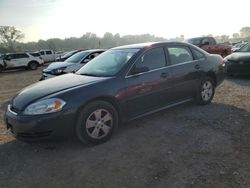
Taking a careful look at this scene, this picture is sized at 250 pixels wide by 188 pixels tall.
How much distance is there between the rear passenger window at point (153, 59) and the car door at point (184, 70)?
0.69 feet

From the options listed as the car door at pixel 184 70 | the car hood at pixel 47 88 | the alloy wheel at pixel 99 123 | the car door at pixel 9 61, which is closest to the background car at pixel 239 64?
the car door at pixel 184 70

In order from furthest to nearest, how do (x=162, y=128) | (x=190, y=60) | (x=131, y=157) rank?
(x=190, y=60) < (x=162, y=128) < (x=131, y=157)

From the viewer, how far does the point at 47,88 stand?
436 centimetres

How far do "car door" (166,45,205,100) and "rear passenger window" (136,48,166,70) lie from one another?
0.21 m

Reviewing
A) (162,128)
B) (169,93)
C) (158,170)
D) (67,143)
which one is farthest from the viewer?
(169,93)

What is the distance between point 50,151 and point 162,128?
199cm

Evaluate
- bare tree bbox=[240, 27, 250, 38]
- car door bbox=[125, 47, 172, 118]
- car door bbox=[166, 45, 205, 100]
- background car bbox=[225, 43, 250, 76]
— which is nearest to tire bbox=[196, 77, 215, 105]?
car door bbox=[166, 45, 205, 100]

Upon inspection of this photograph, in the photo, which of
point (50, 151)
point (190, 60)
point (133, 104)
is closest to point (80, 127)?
point (50, 151)

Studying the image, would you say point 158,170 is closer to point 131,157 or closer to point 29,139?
point 131,157

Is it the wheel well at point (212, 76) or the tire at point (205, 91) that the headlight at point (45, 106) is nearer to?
the tire at point (205, 91)

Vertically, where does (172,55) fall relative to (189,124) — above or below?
above

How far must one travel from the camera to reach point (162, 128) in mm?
4812

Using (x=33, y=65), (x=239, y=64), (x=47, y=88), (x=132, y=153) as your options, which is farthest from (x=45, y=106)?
(x=33, y=65)

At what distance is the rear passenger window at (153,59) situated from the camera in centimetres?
488
